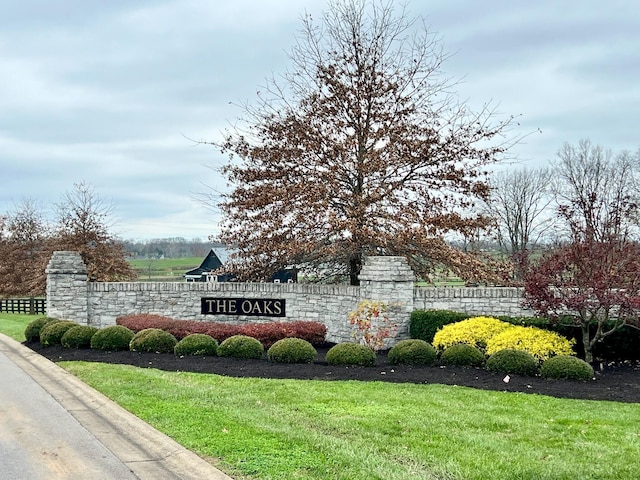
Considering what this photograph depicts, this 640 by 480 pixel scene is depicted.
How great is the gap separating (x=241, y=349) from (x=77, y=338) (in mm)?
4508

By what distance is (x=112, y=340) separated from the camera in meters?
15.1

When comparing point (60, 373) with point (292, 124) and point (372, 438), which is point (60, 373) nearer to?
point (372, 438)

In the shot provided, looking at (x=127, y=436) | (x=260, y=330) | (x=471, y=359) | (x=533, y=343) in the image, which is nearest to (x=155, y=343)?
(x=260, y=330)

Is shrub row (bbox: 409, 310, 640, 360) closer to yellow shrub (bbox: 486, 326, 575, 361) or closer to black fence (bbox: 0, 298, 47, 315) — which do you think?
yellow shrub (bbox: 486, 326, 575, 361)

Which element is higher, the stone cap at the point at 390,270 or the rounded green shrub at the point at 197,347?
the stone cap at the point at 390,270

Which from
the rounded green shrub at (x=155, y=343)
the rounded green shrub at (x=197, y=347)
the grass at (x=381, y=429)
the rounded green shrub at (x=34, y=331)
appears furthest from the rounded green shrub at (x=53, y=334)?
the grass at (x=381, y=429)

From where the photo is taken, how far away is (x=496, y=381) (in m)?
11.2

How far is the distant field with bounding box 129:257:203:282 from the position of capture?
41.5m

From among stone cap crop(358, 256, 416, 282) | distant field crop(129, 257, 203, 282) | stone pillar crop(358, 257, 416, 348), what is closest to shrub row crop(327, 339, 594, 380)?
stone pillar crop(358, 257, 416, 348)

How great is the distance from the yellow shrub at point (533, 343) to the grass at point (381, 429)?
10.1ft

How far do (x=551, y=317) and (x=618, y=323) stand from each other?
50.9 inches

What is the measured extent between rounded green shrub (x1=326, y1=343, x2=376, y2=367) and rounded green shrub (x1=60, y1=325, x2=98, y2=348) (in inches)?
250

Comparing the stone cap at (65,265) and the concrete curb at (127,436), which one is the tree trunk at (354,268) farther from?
the concrete curb at (127,436)

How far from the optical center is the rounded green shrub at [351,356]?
12.8 meters
